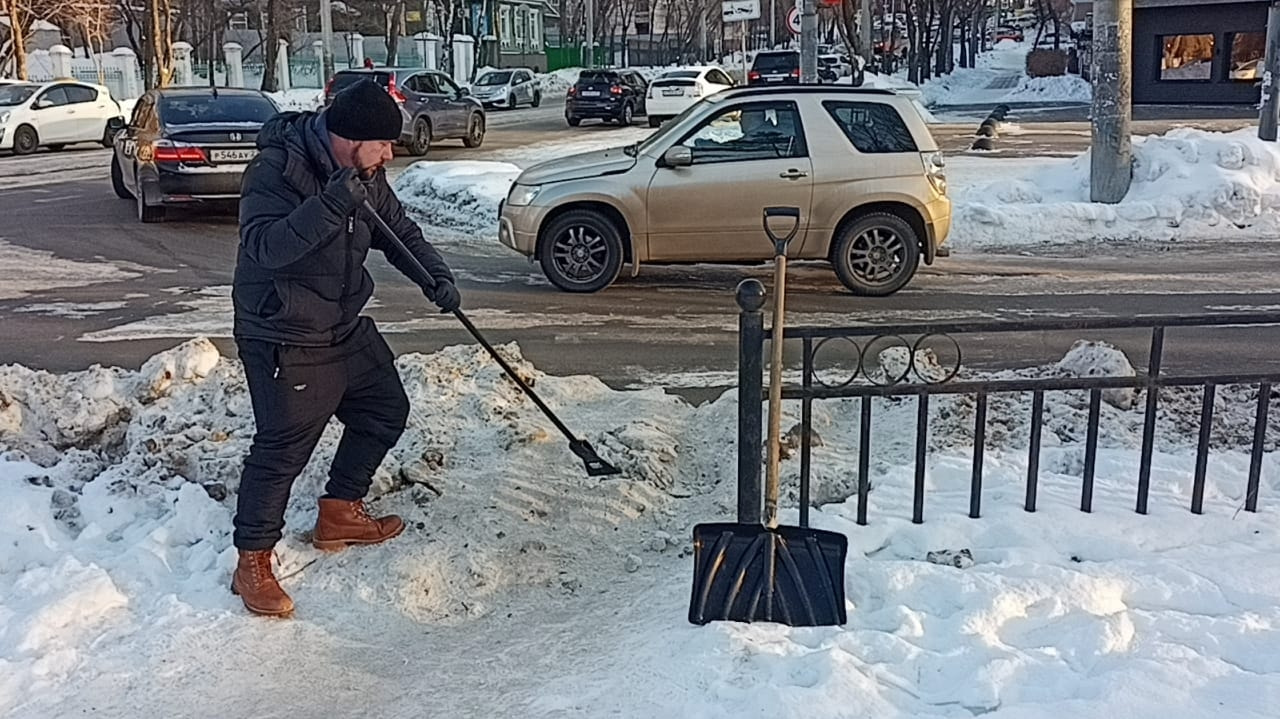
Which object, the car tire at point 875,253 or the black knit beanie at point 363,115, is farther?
the car tire at point 875,253

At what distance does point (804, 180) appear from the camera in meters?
10.1

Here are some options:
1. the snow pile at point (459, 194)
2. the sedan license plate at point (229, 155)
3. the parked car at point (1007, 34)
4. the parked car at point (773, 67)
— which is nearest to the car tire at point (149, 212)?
the sedan license plate at point (229, 155)

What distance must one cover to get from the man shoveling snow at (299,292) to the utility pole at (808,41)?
16.5m

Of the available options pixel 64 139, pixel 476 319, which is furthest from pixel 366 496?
pixel 64 139

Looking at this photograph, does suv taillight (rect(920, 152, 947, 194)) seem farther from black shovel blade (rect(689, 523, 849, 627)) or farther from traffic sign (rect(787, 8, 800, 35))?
traffic sign (rect(787, 8, 800, 35))

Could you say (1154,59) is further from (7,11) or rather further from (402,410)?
(402,410)

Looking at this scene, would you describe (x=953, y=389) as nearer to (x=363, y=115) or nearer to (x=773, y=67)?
(x=363, y=115)

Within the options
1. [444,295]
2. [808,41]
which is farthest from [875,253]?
[808,41]

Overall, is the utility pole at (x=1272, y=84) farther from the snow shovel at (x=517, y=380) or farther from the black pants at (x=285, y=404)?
the black pants at (x=285, y=404)

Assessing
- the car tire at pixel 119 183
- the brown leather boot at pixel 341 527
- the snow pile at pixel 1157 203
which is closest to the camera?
the brown leather boot at pixel 341 527

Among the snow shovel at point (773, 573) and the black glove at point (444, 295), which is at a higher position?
the black glove at point (444, 295)

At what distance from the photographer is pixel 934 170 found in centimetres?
1026

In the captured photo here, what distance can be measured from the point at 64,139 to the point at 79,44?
110 feet

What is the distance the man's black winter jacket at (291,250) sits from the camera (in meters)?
3.96
